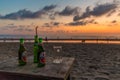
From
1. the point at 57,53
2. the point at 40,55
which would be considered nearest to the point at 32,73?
the point at 40,55

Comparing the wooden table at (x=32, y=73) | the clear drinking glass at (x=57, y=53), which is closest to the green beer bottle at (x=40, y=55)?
the wooden table at (x=32, y=73)

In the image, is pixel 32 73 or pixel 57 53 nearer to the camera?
pixel 32 73

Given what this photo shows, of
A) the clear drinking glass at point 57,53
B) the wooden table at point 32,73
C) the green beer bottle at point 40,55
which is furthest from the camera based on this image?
the clear drinking glass at point 57,53

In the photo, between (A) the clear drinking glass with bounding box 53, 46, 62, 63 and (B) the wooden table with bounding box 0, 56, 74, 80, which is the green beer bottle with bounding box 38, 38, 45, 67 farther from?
(A) the clear drinking glass with bounding box 53, 46, 62, 63

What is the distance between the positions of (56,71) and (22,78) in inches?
20.9

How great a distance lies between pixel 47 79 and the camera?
8.26ft

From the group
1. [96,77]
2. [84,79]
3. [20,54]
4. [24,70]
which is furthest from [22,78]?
[96,77]

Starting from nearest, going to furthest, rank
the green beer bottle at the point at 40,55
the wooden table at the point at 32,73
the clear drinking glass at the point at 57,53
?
the wooden table at the point at 32,73, the green beer bottle at the point at 40,55, the clear drinking glass at the point at 57,53

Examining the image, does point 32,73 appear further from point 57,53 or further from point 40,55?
point 57,53

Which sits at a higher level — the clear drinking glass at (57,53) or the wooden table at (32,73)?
the clear drinking glass at (57,53)

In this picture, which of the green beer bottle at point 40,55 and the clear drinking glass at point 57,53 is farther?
the clear drinking glass at point 57,53

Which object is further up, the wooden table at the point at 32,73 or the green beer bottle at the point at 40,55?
the green beer bottle at the point at 40,55

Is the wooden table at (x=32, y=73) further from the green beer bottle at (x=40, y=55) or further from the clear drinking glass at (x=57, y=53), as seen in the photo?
the clear drinking glass at (x=57, y=53)

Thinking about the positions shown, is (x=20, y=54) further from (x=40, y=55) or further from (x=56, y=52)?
(x=56, y=52)
